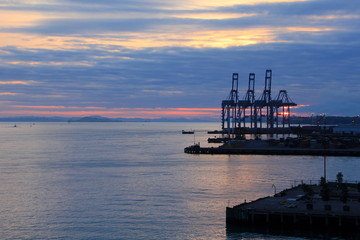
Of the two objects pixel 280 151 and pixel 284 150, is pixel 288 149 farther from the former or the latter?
pixel 280 151

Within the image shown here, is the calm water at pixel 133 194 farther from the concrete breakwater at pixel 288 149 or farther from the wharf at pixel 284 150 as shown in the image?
the concrete breakwater at pixel 288 149

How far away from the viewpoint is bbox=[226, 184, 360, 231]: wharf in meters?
29.0

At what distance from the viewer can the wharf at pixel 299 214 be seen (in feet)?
95.0

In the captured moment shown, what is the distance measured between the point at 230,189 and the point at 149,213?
11.6m

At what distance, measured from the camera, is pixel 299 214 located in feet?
96.9

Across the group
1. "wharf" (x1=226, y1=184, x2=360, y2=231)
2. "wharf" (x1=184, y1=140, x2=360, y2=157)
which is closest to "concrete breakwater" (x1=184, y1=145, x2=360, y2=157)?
"wharf" (x1=184, y1=140, x2=360, y2=157)

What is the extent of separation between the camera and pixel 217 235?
29.0 meters

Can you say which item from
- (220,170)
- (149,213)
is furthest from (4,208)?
(220,170)

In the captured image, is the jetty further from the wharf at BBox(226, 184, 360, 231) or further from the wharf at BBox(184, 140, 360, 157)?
the wharf at BBox(226, 184, 360, 231)

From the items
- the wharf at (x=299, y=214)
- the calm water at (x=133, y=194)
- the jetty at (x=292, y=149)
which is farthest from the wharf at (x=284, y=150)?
the wharf at (x=299, y=214)

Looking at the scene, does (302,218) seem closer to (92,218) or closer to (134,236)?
(134,236)

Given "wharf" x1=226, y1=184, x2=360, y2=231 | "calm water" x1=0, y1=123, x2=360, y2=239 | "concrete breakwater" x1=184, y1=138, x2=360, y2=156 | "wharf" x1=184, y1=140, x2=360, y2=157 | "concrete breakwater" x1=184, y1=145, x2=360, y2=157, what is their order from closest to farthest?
"wharf" x1=226, y1=184, x2=360, y2=231, "calm water" x1=0, y1=123, x2=360, y2=239, "concrete breakwater" x1=184, y1=145, x2=360, y2=157, "wharf" x1=184, y1=140, x2=360, y2=157, "concrete breakwater" x1=184, y1=138, x2=360, y2=156

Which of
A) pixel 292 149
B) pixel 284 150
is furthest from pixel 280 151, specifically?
pixel 292 149

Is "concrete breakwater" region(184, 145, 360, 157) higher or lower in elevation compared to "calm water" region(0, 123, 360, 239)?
higher
